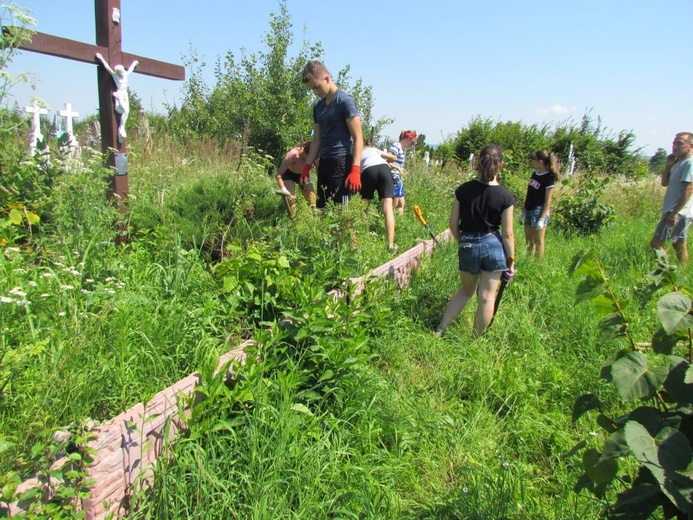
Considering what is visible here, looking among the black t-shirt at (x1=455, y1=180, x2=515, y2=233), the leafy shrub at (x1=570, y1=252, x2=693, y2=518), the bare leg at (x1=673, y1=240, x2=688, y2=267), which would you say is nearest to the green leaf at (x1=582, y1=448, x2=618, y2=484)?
the leafy shrub at (x1=570, y1=252, x2=693, y2=518)

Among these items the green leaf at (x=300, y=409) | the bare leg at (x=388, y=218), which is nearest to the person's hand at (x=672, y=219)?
the bare leg at (x=388, y=218)

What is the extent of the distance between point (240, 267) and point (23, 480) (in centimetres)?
174

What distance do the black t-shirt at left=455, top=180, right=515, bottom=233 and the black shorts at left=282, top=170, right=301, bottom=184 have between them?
8.84ft

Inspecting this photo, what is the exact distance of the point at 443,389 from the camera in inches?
124

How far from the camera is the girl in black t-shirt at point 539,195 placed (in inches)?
245

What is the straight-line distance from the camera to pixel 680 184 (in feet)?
18.4

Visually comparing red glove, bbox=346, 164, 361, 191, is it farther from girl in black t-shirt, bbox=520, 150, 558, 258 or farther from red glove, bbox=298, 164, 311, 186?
girl in black t-shirt, bbox=520, 150, 558, 258

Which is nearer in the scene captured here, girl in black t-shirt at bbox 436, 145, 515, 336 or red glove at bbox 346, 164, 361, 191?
girl in black t-shirt at bbox 436, 145, 515, 336

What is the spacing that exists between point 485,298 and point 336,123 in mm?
2332

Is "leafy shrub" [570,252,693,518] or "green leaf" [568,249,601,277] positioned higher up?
"green leaf" [568,249,601,277]

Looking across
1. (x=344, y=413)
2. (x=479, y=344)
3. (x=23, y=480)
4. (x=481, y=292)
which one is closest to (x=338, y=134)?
(x=481, y=292)

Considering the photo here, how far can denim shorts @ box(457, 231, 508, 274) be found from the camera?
3.86 metres

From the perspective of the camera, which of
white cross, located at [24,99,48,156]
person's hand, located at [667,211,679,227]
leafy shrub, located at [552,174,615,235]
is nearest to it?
white cross, located at [24,99,48,156]

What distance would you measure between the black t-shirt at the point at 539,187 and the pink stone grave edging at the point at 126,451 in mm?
5347
